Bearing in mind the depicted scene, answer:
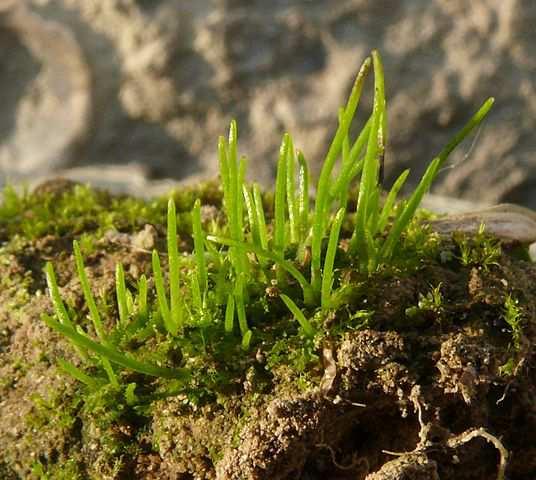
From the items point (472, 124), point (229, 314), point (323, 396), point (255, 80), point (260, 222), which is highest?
point (472, 124)

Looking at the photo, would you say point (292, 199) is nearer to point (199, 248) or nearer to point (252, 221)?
point (252, 221)

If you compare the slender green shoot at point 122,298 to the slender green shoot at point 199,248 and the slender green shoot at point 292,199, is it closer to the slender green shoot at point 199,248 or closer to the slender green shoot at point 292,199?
the slender green shoot at point 199,248

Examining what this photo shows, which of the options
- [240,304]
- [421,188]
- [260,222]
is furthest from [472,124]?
[240,304]

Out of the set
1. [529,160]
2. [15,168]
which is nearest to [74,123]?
[15,168]

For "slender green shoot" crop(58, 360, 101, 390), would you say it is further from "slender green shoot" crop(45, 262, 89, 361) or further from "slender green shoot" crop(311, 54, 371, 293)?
"slender green shoot" crop(311, 54, 371, 293)

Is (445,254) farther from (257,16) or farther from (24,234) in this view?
(257,16)

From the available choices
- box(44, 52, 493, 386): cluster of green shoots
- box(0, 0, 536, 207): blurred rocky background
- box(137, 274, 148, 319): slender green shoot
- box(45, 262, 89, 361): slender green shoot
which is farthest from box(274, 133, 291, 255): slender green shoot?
box(0, 0, 536, 207): blurred rocky background
